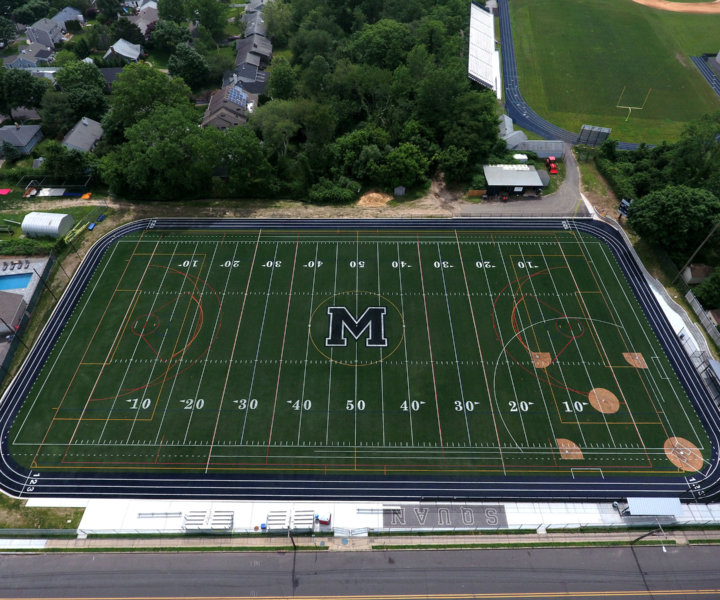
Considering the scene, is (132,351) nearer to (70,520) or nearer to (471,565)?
(70,520)

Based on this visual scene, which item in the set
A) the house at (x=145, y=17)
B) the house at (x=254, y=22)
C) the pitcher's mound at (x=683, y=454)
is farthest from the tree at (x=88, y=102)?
the pitcher's mound at (x=683, y=454)

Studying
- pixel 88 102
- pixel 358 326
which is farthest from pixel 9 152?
pixel 358 326

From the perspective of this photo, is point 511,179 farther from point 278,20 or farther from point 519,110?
point 278,20

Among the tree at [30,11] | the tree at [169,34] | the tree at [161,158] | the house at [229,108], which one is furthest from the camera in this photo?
the tree at [30,11]

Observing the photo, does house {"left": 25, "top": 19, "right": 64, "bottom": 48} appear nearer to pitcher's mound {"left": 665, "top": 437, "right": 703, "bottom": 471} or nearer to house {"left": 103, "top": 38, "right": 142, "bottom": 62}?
house {"left": 103, "top": 38, "right": 142, "bottom": 62}

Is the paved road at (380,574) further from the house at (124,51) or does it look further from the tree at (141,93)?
the house at (124,51)

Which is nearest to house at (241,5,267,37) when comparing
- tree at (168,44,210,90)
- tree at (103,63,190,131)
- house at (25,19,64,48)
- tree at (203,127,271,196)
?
tree at (168,44,210,90)

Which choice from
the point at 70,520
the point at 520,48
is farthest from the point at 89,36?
the point at 70,520
